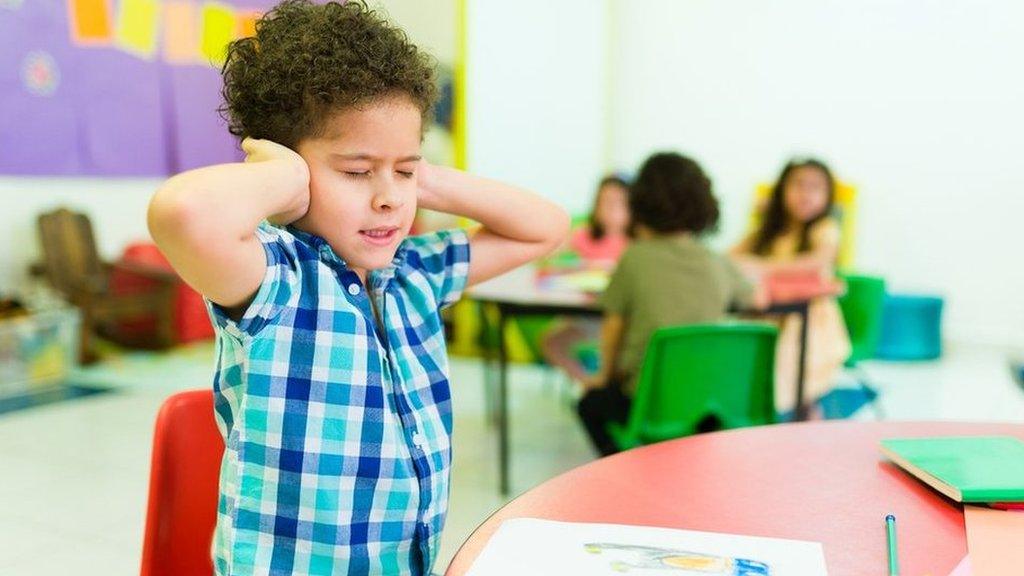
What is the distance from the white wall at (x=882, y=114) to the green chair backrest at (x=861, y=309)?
6.31 feet

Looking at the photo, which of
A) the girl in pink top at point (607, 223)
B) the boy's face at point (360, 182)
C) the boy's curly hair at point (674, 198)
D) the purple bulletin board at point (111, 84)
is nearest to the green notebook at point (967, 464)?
the boy's face at point (360, 182)

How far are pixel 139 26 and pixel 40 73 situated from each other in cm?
60

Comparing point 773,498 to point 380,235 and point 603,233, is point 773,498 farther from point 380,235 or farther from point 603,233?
point 603,233

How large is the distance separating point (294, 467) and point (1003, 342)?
5.02 m

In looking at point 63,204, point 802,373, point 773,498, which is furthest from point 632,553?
point 63,204

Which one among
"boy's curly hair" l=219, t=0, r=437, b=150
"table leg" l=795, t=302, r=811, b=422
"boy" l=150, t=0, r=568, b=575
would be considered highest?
"boy's curly hair" l=219, t=0, r=437, b=150

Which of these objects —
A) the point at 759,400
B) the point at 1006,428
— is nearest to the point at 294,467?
the point at 1006,428

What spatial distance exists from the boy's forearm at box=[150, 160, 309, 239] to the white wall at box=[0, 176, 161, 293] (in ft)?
12.7

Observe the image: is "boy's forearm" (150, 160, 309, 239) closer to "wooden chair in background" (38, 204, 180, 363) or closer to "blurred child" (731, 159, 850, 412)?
"blurred child" (731, 159, 850, 412)

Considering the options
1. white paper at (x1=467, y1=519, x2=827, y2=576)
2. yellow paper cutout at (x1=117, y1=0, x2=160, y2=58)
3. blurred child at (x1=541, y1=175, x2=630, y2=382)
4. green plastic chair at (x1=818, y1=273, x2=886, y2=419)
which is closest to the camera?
white paper at (x1=467, y1=519, x2=827, y2=576)

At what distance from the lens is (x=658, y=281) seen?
2.40 meters

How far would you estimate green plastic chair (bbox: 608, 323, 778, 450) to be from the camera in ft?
6.83

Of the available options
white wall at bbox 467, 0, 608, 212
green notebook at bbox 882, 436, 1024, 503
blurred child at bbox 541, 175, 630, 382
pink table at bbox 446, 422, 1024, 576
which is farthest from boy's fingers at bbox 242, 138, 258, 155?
white wall at bbox 467, 0, 608, 212

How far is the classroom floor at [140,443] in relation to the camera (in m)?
2.49
